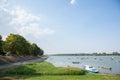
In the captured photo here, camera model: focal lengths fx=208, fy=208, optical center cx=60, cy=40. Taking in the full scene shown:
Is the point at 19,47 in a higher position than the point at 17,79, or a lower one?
higher

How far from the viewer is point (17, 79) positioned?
44.0 m

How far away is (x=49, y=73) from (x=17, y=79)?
12.3 m

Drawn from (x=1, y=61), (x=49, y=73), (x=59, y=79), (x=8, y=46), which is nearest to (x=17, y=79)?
(x=59, y=79)

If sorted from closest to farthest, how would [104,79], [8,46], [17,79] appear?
1. [17,79]
2. [104,79]
3. [8,46]

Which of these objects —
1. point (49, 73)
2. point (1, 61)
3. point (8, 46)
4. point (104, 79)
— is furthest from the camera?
point (8, 46)

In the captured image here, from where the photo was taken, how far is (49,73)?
54562mm

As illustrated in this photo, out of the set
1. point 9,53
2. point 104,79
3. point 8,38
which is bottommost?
point 104,79

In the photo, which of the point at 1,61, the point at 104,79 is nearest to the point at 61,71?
the point at 104,79

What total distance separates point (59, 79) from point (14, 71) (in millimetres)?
16243

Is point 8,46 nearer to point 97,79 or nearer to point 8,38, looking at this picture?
point 8,38

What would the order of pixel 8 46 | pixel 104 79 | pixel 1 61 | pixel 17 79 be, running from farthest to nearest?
pixel 8 46 < pixel 1 61 < pixel 104 79 < pixel 17 79

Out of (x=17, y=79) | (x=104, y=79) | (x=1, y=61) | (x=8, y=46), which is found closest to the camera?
(x=17, y=79)

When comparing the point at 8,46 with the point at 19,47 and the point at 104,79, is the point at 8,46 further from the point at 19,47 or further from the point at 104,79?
the point at 104,79

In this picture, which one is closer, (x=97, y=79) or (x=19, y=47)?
(x=97, y=79)
